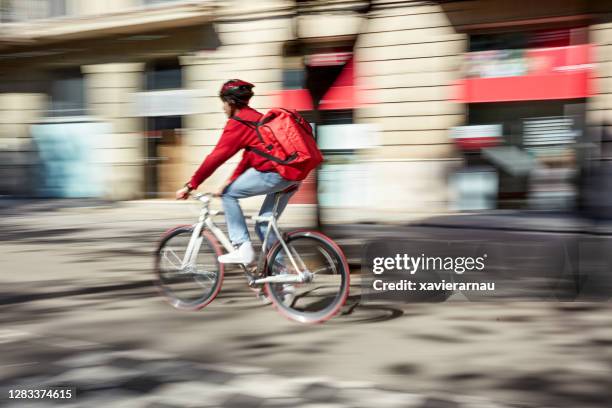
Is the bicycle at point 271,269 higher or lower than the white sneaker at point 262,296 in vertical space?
higher

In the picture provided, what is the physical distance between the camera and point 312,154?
4.57m

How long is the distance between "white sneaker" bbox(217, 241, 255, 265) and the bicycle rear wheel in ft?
0.44

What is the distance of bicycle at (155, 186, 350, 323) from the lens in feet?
15.0

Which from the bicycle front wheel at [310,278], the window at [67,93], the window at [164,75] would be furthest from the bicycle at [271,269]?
the window at [67,93]

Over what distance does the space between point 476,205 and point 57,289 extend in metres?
8.38

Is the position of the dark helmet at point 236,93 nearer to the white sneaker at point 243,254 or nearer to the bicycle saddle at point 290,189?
the bicycle saddle at point 290,189

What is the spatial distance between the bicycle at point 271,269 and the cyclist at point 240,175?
82mm

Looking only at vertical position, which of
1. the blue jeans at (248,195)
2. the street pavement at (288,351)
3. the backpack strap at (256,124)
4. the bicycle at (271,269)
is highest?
the backpack strap at (256,124)

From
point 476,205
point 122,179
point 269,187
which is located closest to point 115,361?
point 269,187

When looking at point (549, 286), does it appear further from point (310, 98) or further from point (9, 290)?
point (9, 290)

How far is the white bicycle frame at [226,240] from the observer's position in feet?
15.3

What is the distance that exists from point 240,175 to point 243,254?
559 mm

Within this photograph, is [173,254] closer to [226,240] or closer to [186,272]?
[186,272]

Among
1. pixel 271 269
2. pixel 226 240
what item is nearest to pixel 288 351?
pixel 271 269
